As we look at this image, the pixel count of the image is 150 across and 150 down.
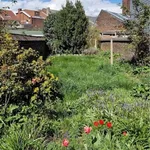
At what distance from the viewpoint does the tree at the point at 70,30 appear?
2191 cm

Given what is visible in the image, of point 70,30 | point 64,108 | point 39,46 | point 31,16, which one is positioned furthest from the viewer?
point 31,16

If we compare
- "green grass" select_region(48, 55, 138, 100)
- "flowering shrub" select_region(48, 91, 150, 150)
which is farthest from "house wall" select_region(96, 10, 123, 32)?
"flowering shrub" select_region(48, 91, 150, 150)

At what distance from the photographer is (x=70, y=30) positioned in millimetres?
22109

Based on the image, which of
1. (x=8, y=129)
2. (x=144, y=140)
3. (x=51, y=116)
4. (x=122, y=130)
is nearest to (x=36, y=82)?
(x=51, y=116)

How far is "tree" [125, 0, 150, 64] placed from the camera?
538 inches

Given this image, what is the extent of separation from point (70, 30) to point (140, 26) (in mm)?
8999

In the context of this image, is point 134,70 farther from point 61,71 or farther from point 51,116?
point 51,116

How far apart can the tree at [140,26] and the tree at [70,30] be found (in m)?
7.59

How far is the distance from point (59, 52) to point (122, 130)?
694 inches

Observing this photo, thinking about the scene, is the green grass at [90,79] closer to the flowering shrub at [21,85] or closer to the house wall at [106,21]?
the flowering shrub at [21,85]

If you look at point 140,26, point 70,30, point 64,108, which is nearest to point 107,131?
point 64,108

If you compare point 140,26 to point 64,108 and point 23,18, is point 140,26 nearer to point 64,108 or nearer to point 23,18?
point 64,108

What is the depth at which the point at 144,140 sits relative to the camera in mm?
4492

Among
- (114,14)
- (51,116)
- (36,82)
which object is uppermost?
(114,14)
